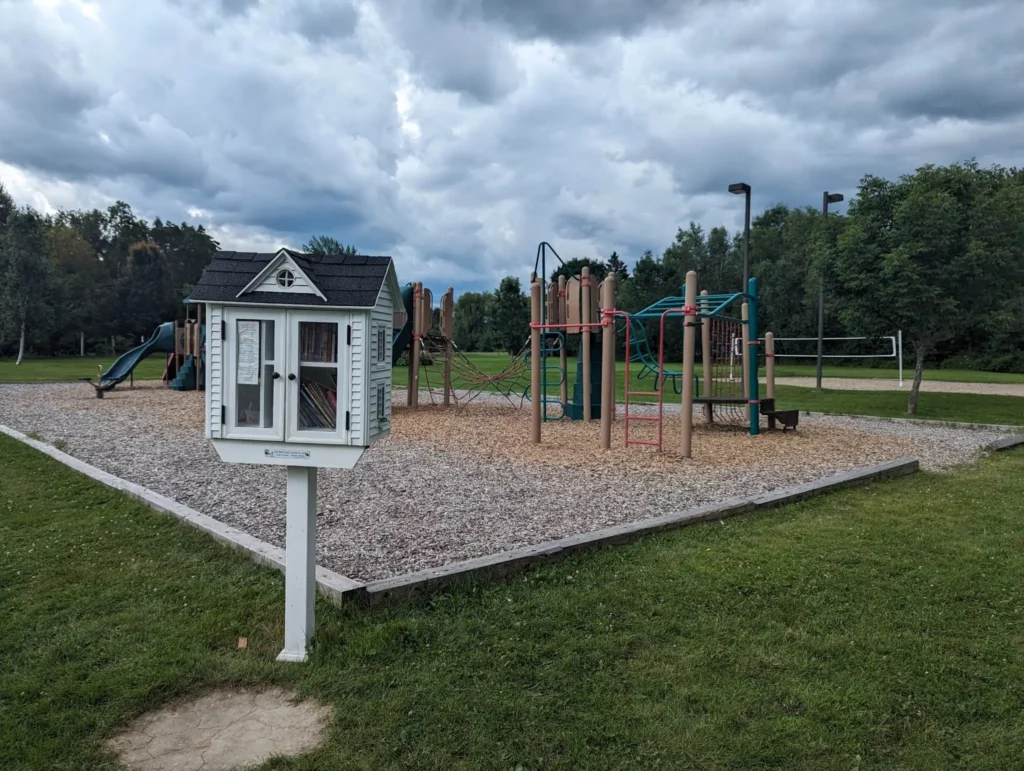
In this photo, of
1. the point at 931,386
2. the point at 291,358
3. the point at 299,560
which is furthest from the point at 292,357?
the point at 931,386

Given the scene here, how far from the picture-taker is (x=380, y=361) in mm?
3537

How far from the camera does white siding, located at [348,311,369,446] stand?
128 inches

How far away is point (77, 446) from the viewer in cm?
971

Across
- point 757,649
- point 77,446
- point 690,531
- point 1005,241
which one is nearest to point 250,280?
point 757,649

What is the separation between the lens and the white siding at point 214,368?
3.27 m

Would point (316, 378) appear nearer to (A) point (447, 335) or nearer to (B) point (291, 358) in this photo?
(B) point (291, 358)

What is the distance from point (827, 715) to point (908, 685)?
1.77ft

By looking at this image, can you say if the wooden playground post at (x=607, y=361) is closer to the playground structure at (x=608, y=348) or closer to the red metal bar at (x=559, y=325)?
the playground structure at (x=608, y=348)

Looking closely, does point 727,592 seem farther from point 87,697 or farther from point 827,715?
point 87,697

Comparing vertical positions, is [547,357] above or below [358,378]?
above

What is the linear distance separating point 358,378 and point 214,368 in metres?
0.69

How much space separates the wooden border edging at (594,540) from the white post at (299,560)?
54 cm

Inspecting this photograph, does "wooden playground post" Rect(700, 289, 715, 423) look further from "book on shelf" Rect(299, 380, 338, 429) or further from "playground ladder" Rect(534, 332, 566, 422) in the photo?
"book on shelf" Rect(299, 380, 338, 429)

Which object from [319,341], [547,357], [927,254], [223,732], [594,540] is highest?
[927,254]
